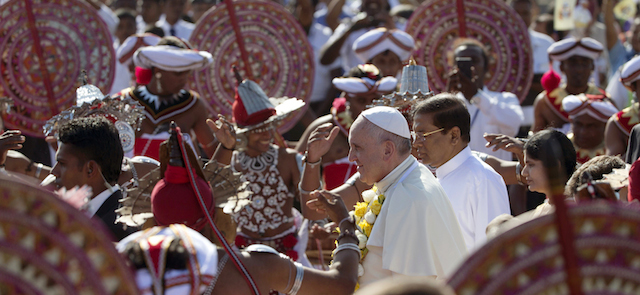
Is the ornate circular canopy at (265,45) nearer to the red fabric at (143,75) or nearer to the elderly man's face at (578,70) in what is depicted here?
the red fabric at (143,75)

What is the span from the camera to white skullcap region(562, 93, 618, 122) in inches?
222

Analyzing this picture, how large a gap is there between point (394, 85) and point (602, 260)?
3.99 m

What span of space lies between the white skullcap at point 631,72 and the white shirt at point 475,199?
1.94 metres

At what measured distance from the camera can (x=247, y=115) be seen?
5070 mm

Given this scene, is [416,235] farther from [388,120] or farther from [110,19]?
[110,19]

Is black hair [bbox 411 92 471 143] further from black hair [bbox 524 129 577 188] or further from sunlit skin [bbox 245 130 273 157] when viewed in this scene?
sunlit skin [bbox 245 130 273 157]

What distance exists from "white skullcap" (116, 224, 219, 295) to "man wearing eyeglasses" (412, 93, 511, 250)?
5.80ft

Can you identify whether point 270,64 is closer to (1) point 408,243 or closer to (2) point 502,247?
(1) point 408,243

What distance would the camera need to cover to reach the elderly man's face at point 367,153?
328 cm

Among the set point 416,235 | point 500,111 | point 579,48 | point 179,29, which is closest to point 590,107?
point 500,111

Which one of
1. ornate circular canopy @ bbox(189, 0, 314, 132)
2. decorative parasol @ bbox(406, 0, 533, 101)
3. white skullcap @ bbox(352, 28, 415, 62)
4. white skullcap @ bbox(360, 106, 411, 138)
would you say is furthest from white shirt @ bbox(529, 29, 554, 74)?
white skullcap @ bbox(360, 106, 411, 138)

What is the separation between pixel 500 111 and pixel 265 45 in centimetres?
237

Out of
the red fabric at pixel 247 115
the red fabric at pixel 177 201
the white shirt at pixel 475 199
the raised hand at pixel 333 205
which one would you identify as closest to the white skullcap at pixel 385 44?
the red fabric at pixel 247 115

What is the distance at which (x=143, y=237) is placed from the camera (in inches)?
83.2
